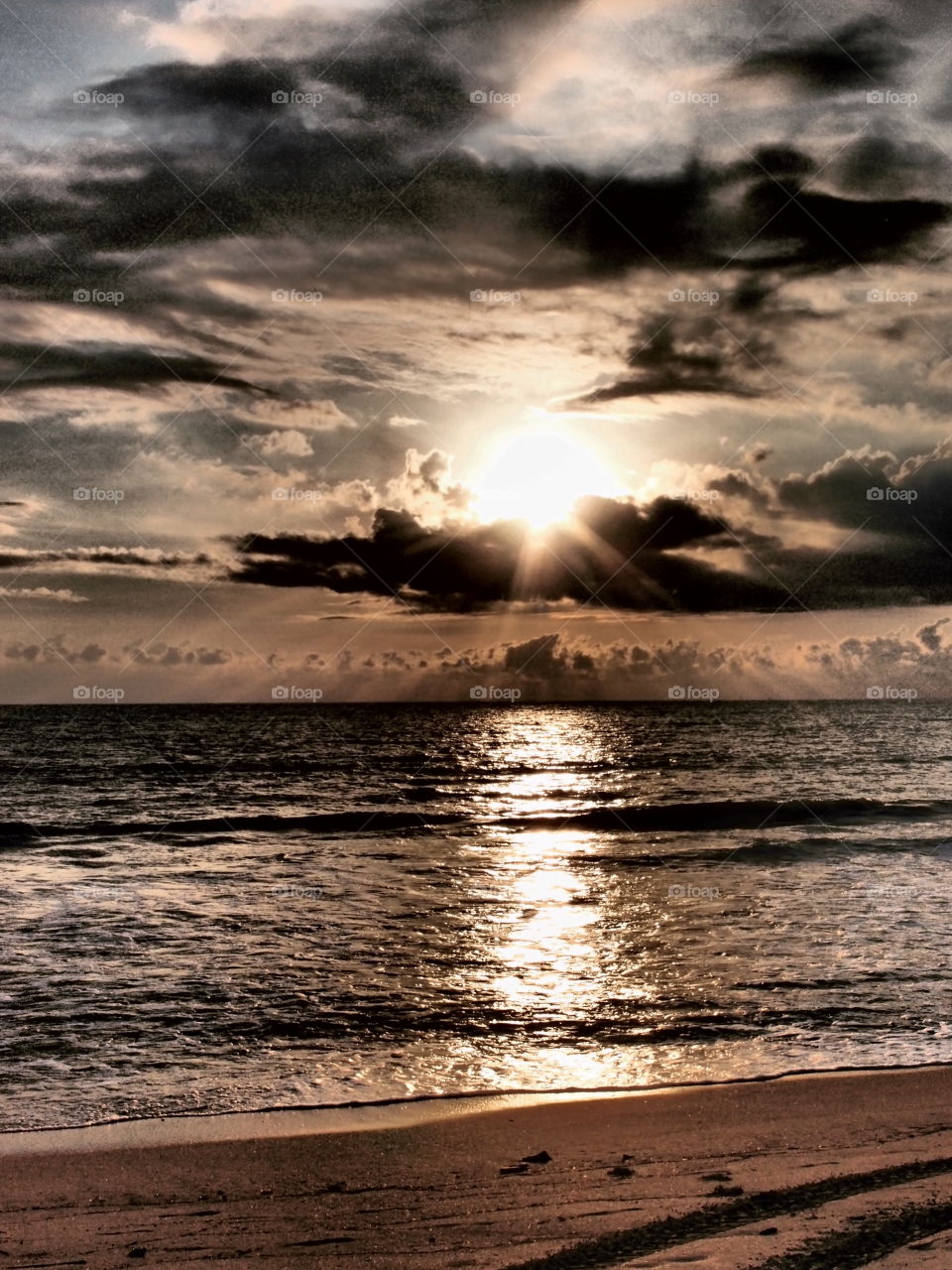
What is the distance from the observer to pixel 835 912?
1642cm

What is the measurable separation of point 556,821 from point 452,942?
1880cm

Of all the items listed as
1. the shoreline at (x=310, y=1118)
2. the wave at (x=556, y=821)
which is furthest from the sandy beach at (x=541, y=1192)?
the wave at (x=556, y=821)

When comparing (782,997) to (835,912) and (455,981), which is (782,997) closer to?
(455,981)

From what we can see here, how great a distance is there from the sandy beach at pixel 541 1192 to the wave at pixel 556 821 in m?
22.4

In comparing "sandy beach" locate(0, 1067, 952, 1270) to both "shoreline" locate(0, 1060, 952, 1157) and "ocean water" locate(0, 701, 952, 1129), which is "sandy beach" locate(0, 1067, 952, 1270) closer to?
"shoreline" locate(0, 1060, 952, 1157)

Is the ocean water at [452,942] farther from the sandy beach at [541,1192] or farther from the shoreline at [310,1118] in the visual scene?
the sandy beach at [541,1192]

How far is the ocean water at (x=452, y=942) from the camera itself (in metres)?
9.47

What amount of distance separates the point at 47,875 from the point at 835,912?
16.0 meters

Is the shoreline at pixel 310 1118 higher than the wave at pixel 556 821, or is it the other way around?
the shoreline at pixel 310 1118

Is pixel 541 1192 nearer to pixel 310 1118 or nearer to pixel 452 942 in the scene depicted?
pixel 310 1118

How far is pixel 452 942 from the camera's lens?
1467 centimetres

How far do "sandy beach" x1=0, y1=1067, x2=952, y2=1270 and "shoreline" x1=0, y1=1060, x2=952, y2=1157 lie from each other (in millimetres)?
105

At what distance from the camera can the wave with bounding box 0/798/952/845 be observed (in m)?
30.4

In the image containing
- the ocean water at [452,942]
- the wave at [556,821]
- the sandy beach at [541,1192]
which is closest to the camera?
the sandy beach at [541,1192]
